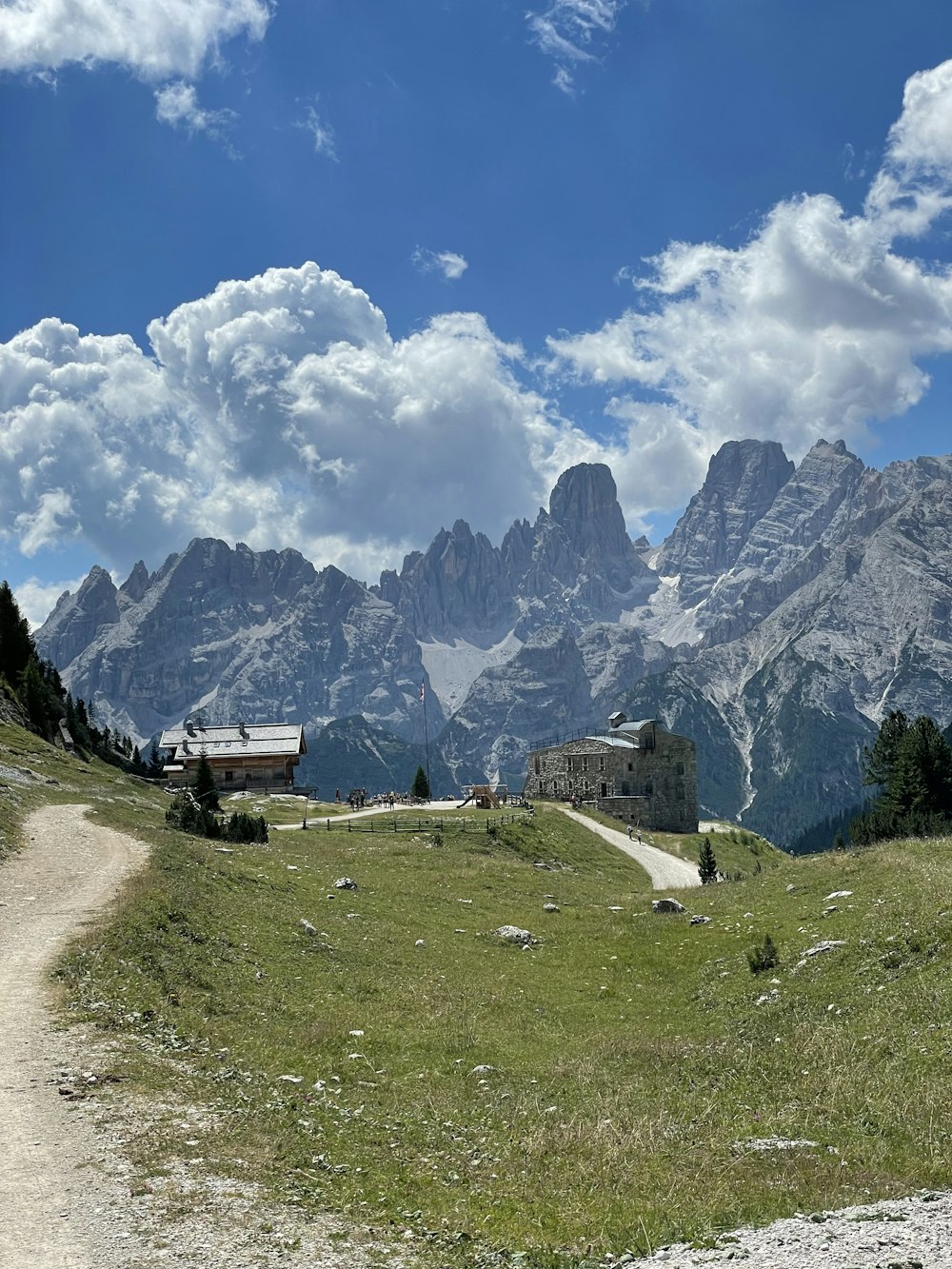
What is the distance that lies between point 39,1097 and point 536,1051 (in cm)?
1178

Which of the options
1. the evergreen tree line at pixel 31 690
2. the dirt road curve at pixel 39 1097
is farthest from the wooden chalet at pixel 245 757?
the dirt road curve at pixel 39 1097

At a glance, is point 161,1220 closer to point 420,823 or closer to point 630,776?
point 420,823

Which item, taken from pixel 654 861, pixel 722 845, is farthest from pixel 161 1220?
pixel 722 845

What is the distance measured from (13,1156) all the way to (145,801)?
168 feet

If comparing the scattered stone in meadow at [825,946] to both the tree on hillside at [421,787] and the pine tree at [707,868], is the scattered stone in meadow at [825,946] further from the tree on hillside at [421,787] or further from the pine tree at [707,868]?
the tree on hillside at [421,787]

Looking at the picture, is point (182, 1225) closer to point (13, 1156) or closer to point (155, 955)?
point (13, 1156)

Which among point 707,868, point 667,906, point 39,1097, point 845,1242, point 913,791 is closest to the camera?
point 845,1242

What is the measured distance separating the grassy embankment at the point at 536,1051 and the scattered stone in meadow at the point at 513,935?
0.75 meters

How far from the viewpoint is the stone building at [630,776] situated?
433 ft

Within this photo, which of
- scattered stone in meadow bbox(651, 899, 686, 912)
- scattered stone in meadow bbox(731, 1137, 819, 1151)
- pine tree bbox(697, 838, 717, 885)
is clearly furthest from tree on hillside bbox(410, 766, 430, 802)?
scattered stone in meadow bbox(731, 1137, 819, 1151)

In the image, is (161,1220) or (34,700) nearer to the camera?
(161,1220)

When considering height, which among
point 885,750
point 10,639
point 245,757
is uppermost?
point 10,639

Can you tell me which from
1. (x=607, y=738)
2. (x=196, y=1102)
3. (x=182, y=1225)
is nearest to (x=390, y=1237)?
(x=182, y=1225)

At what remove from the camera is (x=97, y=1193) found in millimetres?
11594
